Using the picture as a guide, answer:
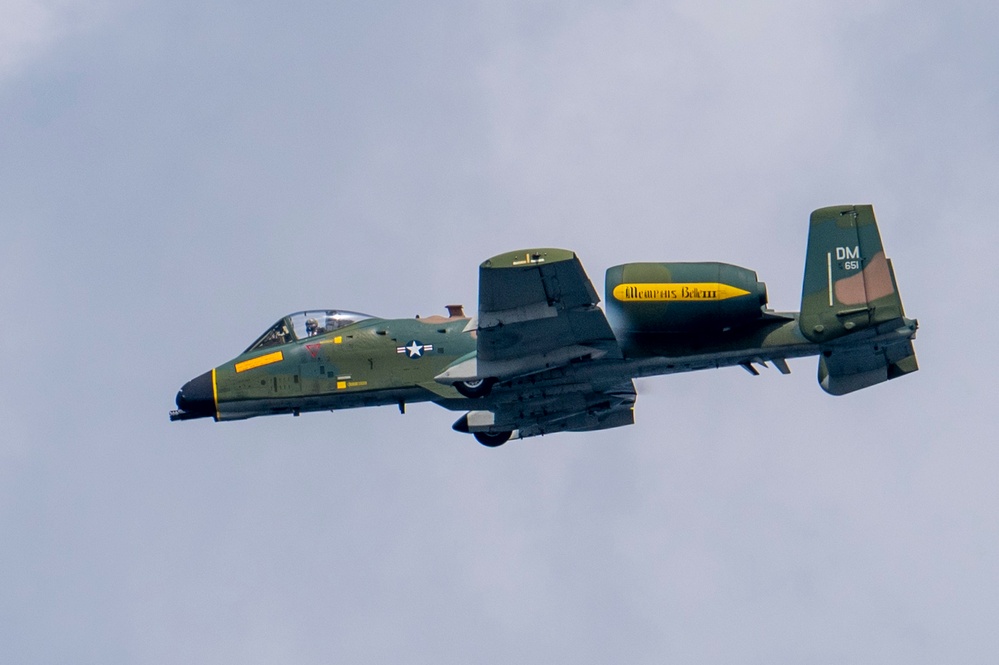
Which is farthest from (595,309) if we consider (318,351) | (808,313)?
(318,351)

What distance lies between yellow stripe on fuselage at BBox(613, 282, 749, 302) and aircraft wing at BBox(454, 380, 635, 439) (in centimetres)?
329

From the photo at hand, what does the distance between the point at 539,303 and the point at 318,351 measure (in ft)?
19.5

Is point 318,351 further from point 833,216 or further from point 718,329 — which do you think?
point 833,216

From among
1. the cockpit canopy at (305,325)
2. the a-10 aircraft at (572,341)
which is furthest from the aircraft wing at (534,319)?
the cockpit canopy at (305,325)

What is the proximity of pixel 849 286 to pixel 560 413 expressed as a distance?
24.3 ft

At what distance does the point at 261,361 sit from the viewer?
3678cm

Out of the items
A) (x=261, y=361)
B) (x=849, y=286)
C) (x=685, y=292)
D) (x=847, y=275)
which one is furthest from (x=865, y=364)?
(x=261, y=361)

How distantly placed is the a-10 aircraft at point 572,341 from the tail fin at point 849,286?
0.8 inches

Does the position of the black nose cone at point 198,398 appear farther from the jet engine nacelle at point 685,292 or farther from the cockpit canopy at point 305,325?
the jet engine nacelle at point 685,292

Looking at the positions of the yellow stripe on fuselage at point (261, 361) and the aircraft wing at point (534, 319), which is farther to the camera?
the yellow stripe on fuselage at point (261, 361)

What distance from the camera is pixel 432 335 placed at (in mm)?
35719

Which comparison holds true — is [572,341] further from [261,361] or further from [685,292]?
[261,361]

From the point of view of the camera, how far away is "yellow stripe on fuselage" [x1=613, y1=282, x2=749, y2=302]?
3278cm

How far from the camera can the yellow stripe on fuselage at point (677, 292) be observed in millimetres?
32781
